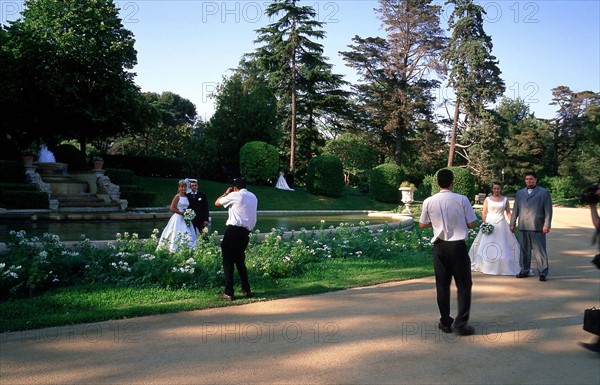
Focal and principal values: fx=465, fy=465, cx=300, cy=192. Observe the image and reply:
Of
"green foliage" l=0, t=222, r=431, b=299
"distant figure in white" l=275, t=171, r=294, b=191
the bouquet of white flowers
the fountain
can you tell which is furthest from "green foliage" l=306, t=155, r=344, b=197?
the bouquet of white flowers

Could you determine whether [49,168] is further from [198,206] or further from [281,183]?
[198,206]

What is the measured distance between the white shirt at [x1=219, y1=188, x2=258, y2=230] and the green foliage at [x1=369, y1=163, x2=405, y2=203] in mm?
25729

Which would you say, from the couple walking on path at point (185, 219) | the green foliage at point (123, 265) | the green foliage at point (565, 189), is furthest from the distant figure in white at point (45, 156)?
the green foliage at point (565, 189)

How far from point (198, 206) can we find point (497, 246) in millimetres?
5655

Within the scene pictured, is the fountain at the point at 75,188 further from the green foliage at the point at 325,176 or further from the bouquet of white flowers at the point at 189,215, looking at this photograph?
the green foliage at the point at 325,176

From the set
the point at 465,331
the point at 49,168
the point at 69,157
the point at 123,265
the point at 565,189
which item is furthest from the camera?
the point at 565,189

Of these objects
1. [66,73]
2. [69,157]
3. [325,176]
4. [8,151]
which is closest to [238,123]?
[325,176]

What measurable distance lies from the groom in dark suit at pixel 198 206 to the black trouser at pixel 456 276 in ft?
16.4

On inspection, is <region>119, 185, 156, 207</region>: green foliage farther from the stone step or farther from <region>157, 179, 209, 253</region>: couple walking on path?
<region>157, 179, 209, 253</region>: couple walking on path

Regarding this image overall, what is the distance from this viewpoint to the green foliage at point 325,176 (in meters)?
30.9

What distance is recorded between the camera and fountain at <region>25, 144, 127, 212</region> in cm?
1936

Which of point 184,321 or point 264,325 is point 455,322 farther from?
point 184,321

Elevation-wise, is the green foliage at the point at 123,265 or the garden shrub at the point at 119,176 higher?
the garden shrub at the point at 119,176

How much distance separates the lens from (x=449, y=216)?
4996 mm
